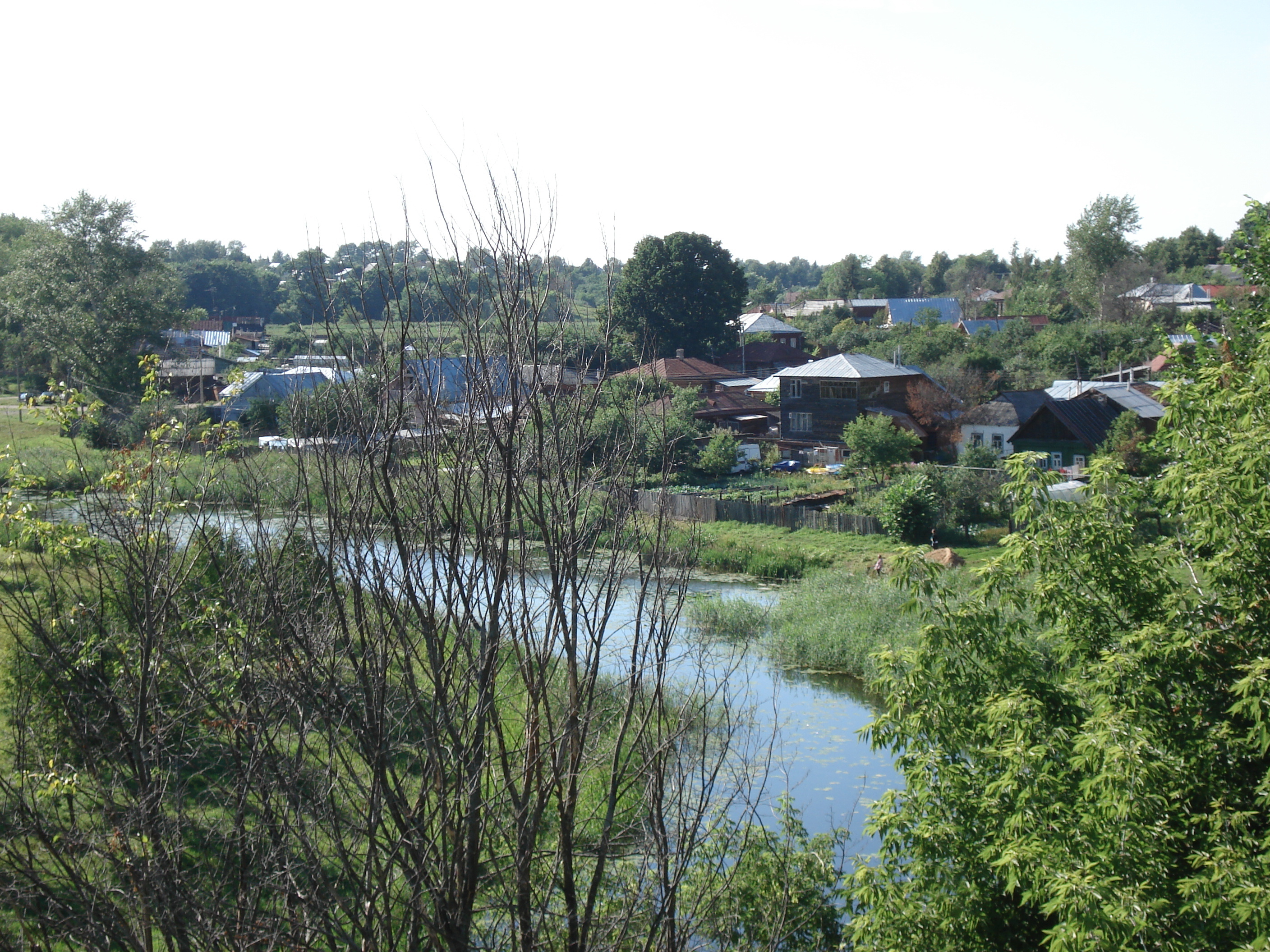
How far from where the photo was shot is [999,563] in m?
7.11

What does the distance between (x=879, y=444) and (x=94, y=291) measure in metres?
26.0

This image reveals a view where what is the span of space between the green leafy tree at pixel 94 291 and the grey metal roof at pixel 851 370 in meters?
23.5

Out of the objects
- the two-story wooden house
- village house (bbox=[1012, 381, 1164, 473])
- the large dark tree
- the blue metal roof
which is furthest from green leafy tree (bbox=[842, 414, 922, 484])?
the blue metal roof

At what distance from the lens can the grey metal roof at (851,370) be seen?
36.4 m

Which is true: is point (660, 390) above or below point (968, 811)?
above

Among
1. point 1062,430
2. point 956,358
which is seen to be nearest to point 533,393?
point 1062,430

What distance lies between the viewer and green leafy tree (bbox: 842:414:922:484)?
29.2 meters

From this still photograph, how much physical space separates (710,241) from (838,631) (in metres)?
38.6

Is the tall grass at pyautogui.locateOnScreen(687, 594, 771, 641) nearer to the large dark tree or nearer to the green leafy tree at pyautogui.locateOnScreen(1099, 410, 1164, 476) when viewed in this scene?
the green leafy tree at pyautogui.locateOnScreen(1099, 410, 1164, 476)

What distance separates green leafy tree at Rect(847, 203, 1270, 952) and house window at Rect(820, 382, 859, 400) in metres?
29.2

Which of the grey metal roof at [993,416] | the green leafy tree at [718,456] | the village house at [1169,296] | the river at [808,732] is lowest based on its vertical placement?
the river at [808,732]

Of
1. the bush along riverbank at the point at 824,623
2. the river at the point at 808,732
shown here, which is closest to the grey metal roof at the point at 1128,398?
the bush along riverbank at the point at 824,623

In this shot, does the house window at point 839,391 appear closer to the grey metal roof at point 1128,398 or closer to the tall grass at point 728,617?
the grey metal roof at point 1128,398

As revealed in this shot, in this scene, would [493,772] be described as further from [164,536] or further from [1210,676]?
[1210,676]
